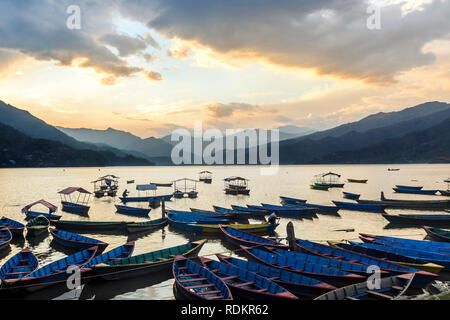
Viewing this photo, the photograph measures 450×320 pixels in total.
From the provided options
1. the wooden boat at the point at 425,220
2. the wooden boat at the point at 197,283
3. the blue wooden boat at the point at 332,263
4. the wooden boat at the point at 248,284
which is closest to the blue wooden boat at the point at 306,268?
the blue wooden boat at the point at 332,263

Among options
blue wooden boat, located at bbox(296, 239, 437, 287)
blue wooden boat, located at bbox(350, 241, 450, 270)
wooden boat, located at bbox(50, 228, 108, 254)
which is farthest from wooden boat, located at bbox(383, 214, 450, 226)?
wooden boat, located at bbox(50, 228, 108, 254)

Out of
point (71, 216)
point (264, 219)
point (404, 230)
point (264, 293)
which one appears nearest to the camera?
point (264, 293)

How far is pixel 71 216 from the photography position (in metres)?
45.4

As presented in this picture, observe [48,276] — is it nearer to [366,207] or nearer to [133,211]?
[133,211]

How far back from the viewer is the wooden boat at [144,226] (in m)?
31.1

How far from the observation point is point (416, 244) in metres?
22.6

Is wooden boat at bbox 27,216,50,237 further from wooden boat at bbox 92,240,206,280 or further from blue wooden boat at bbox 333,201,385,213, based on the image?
blue wooden boat at bbox 333,201,385,213

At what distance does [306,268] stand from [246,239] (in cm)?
870

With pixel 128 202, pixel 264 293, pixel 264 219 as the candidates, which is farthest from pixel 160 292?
pixel 128 202

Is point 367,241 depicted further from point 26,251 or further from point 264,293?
point 26,251

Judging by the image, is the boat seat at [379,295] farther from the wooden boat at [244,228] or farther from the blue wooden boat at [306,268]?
the wooden boat at [244,228]

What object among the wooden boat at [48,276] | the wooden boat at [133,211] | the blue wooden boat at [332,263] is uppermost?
the blue wooden boat at [332,263]

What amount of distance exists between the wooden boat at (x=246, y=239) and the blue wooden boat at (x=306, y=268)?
65.8 inches

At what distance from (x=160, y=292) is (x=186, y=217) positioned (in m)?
18.8
